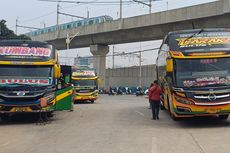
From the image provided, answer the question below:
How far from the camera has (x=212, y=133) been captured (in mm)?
13750

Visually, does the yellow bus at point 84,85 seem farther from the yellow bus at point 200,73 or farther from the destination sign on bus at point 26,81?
the yellow bus at point 200,73

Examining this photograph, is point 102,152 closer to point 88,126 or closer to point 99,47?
point 88,126

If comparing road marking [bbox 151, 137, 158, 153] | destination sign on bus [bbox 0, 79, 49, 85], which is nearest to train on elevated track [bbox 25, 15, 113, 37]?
destination sign on bus [bbox 0, 79, 49, 85]

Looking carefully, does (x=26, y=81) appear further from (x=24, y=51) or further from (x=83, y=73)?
(x=83, y=73)

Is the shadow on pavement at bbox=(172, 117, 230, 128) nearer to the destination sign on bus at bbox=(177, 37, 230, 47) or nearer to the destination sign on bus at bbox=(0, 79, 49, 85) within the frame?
the destination sign on bus at bbox=(177, 37, 230, 47)

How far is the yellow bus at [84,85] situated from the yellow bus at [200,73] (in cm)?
2181

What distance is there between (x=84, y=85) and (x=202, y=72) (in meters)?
23.0

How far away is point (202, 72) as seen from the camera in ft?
51.0

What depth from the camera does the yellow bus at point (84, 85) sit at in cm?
3755

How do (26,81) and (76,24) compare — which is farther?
(76,24)

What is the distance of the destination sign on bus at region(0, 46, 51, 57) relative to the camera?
1794 cm

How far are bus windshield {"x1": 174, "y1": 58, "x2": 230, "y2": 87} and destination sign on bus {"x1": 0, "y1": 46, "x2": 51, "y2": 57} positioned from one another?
568 cm

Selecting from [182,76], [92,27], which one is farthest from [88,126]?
[92,27]

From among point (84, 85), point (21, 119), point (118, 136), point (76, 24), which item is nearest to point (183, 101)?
point (118, 136)
